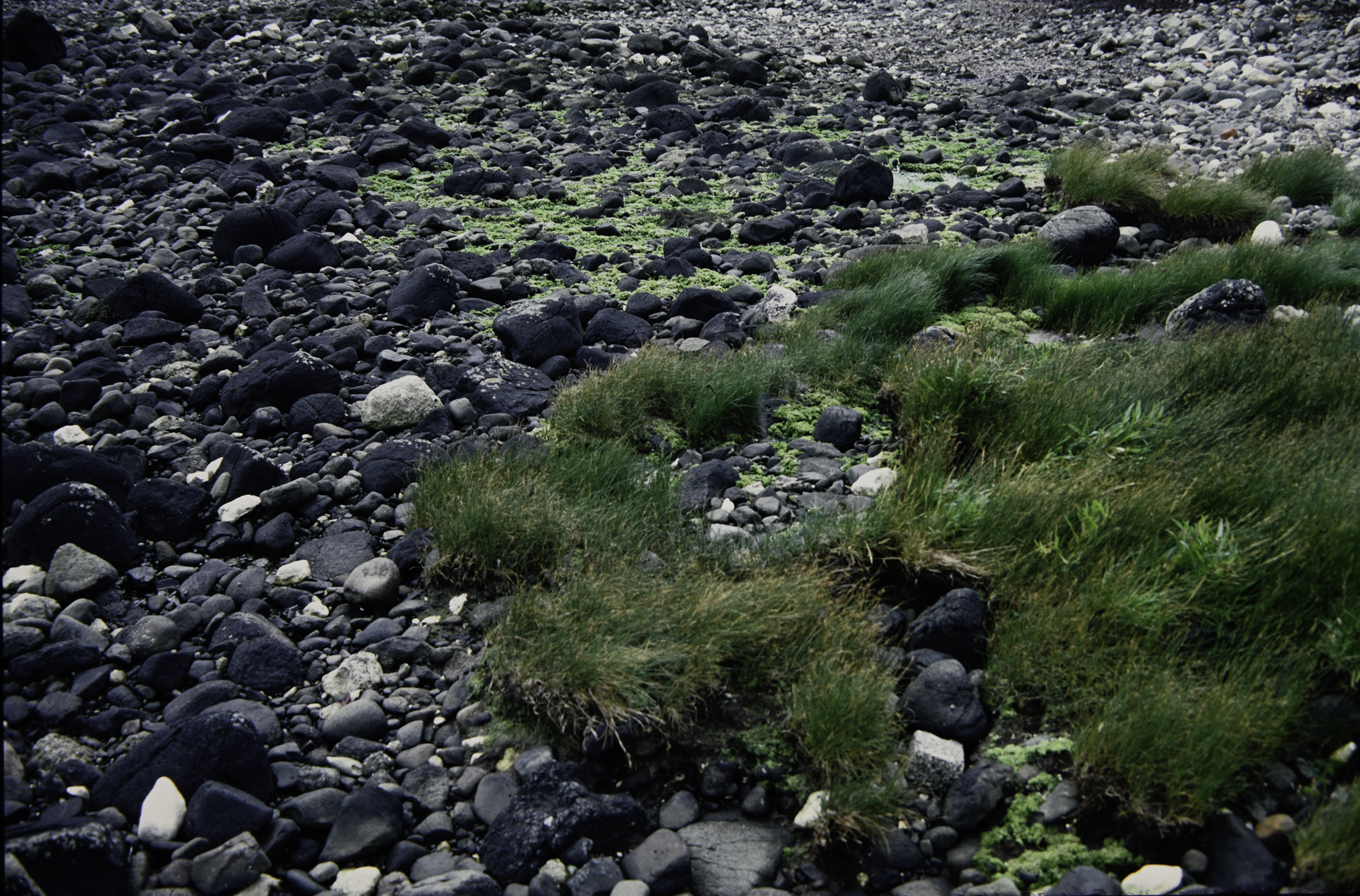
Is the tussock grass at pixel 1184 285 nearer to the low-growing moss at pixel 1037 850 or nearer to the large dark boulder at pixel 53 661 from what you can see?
the low-growing moss at pixel 1037 850

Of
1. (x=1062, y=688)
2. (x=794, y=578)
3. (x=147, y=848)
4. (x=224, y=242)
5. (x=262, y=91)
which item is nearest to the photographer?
(x=147, y=848)

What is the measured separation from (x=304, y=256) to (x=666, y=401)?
3.53m

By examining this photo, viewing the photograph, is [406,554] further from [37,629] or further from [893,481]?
[893,481]

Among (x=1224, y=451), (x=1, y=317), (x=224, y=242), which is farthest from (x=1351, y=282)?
(x=1, y=317)

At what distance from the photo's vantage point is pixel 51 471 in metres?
4.33

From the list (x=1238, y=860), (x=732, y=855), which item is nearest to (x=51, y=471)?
(x=732, y=855)

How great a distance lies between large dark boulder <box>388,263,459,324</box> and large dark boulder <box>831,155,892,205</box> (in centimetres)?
386

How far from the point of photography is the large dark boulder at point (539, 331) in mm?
5719

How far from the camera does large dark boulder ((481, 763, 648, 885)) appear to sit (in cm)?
272

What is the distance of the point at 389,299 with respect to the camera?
6348 mm

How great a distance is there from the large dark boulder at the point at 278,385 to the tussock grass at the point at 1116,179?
642 centimetres

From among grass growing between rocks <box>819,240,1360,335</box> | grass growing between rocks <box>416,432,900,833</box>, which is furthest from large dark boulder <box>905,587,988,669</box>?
grass growing between rocks <box>819,240,1360,335</box>

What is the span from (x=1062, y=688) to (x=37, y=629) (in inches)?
150

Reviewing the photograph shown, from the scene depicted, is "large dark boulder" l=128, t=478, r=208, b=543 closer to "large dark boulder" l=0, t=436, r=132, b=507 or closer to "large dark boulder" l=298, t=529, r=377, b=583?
"large dark boulder" l=0, t=436, r=132, b=507
